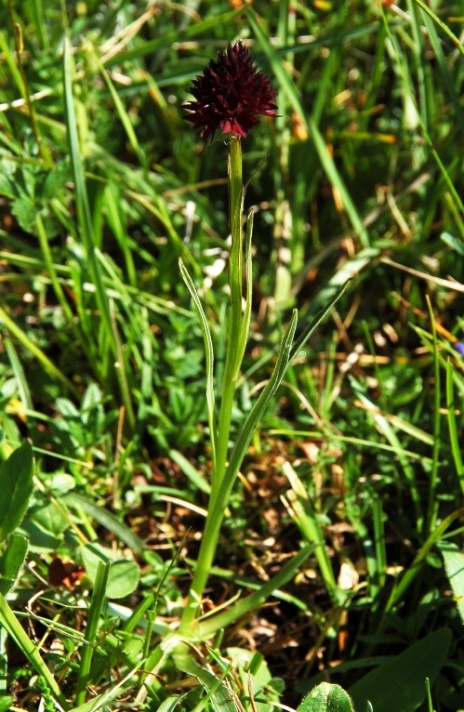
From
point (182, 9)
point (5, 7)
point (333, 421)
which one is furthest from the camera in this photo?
point (182, 9)

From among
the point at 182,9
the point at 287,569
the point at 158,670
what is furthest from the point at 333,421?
the point at 182,9

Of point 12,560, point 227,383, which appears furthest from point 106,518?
point 227,383

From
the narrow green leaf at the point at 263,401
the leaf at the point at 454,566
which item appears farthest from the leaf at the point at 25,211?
the leaf at the point at 454,566

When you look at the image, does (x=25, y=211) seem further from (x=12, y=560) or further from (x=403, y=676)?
(x=403, y=676)

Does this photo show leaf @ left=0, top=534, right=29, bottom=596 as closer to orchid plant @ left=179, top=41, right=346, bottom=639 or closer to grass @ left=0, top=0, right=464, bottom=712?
grass @ left=0, top=0, right=464, bottom=712

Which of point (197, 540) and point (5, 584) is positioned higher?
point (5, 584)

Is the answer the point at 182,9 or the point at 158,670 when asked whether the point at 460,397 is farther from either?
the point at 182,9
